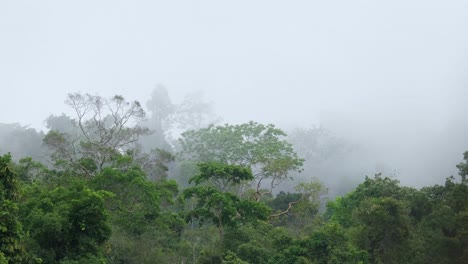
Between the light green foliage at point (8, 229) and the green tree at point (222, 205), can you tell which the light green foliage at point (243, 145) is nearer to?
the green tree at point (222, 205)

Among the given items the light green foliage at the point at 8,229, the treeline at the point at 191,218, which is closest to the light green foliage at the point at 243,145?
the treeline at the point at 191,218

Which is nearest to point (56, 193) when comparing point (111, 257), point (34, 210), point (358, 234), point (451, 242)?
point (34, 210)

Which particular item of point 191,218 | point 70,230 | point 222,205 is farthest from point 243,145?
point 70,230

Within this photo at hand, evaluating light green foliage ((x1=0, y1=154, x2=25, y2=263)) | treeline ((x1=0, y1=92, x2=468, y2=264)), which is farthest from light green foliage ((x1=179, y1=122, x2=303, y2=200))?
light green foliage ((x1=0, y1=154, x2=25, y2=263))

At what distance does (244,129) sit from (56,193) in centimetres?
2756

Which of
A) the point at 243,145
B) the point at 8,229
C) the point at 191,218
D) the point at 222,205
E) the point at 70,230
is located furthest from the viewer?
the point at 243,145

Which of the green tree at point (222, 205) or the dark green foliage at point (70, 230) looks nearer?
the dark green foliage at point (70, 230)

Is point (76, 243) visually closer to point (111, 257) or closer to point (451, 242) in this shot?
point (111, 257)

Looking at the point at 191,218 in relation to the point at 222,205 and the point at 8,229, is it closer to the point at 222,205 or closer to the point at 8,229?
the point at 222,205

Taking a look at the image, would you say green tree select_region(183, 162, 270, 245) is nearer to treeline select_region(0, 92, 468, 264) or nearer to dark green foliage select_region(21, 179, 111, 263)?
treeline select_region(0, 92, 468, 264)

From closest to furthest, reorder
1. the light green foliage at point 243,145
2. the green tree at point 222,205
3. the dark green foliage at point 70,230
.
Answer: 1. the dark green foliage at point 70,230
2. the green tree at point 222,205
3. the light green foliage at point 243,145

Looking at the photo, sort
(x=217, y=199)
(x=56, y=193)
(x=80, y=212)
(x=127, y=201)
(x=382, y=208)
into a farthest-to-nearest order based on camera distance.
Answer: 1. (x=127, y=201)
2. (x=217, y=199)
3. (x=382, y=208)
4. (x=56, y=193)
5. (x=80, y=212)

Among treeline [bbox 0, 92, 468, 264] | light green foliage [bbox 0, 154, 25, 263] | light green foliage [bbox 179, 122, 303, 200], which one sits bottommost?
light green foliage [bbox 0, 154, 25, 263]

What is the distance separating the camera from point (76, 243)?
16.2 meters
